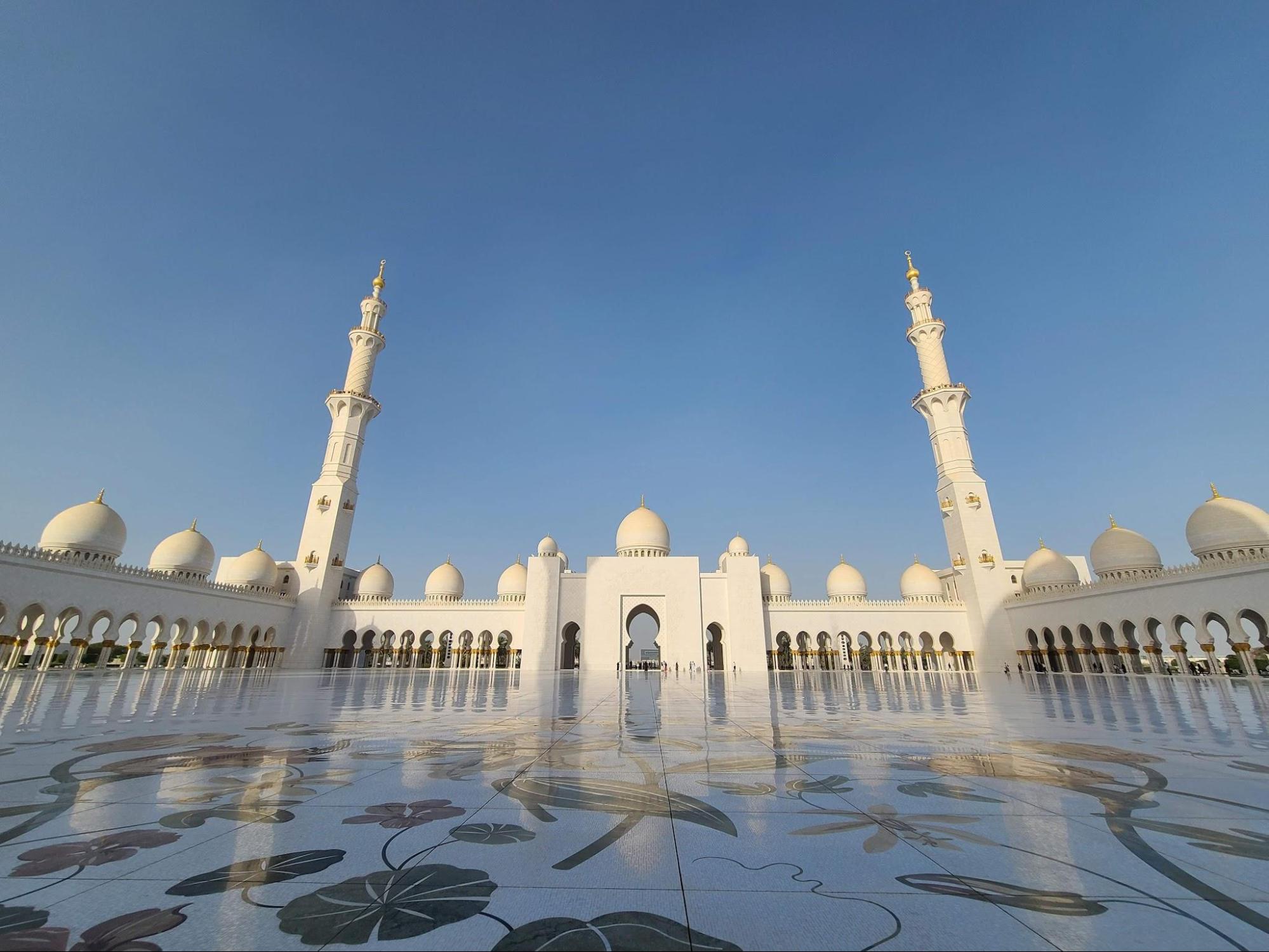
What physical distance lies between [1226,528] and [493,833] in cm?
3091

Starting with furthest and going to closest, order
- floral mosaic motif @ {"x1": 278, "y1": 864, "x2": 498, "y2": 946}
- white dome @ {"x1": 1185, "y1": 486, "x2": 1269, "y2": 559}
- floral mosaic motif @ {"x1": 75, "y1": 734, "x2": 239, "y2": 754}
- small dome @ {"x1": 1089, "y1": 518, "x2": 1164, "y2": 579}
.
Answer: small dome @ {"x1": 1089, "y1": 518, "x2": 1164, "y2": 579}, white dome @ {"x1": 1185, "y1": 486, "x2": 1269, "y2": 559}, floral mosaic motif @ {"x1": 75, "y1": 734, "x2": 239, "y2": 754}, floral mosaic motif @ {"x1": 278, "y1": 864, "x2": 498, "y2": 946}

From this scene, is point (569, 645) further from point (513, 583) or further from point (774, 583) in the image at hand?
point (774, 583)

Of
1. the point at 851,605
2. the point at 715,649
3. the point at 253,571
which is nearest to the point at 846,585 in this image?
the point at 851,605

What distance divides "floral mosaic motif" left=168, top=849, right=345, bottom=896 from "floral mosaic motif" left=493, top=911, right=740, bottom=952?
0.86m

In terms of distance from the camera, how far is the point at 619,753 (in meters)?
4.18

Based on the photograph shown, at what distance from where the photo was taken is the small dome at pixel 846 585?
3478cm

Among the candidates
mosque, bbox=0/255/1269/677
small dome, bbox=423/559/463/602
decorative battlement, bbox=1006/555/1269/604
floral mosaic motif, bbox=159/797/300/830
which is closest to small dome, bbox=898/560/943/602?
mosque, bbox=0/255/1269/677

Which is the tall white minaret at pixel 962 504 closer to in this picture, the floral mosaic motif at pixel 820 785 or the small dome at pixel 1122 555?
the small dome at pixel 1122 555

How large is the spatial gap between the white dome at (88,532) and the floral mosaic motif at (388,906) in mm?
29899

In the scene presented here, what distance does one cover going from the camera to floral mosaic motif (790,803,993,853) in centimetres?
220

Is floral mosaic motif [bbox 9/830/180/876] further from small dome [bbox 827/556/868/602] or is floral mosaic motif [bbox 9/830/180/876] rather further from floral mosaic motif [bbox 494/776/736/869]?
small dome [bbox 827/556/868/602]

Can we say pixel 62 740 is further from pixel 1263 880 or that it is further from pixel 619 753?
pixel 1263 880

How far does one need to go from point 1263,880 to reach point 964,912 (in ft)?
3.54

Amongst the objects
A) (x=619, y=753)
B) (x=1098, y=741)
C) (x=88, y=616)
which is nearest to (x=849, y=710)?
(x=1098, y=741)
